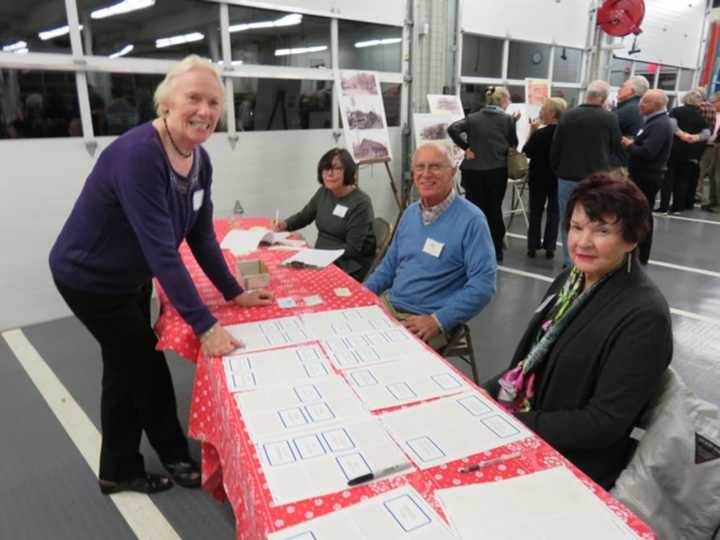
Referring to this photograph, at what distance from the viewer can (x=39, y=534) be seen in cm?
162

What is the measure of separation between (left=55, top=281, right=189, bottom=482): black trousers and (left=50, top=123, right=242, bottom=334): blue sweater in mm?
65

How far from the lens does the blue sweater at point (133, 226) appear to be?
130 centimetres

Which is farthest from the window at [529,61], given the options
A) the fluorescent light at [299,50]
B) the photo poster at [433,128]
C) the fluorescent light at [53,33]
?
the fluorescent light at [53,33]

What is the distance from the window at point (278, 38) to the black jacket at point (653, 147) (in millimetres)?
2815

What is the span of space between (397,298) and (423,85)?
3.78 meters

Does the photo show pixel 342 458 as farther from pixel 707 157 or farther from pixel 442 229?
pixel 707 157

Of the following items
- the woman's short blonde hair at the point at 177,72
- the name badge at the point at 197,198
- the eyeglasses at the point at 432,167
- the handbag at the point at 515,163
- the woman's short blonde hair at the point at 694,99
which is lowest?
the handbag at the point at 515,163

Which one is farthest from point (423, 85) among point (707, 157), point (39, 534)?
point (39, 534)

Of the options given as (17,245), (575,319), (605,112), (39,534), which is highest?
(605,112)

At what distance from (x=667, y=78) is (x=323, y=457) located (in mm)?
10013

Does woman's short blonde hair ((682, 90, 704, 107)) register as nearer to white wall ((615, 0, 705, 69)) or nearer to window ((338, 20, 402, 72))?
white wall ((615, 0, 705, 69))

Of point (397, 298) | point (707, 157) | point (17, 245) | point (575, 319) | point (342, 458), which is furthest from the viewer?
point (707, 157)

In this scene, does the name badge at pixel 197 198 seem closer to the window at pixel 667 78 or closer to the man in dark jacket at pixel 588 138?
the man in dark jacket at pixel 588 138

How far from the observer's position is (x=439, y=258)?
1954 millimetres
